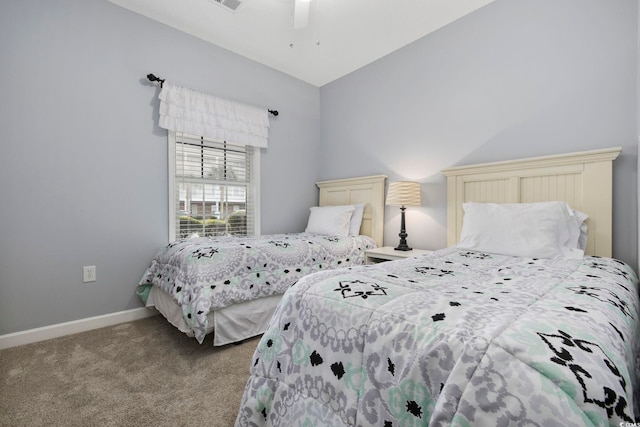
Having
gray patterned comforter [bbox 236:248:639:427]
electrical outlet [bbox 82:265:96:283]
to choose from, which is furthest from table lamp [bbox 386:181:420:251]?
electrical outlet [bbox 82:265:96:283]

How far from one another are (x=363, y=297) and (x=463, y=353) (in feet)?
1.21

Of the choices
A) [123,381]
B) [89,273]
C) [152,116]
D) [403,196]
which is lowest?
[123,381]

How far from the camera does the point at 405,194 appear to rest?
281 cm

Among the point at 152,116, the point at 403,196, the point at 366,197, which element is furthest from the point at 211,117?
the point at 403,196

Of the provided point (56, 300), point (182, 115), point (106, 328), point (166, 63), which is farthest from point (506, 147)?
point (56, 300)

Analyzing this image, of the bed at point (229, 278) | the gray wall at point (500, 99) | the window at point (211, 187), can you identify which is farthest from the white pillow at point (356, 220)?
the window at point (211, 187)

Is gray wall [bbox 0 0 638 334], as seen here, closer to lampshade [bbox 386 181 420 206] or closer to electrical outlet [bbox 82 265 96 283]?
electrical outlet [bbox 82 265 96 283]

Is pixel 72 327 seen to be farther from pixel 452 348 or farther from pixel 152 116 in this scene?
pixel 452 348

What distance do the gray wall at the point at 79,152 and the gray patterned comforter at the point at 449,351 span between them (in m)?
2.02

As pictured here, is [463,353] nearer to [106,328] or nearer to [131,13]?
[106,328]

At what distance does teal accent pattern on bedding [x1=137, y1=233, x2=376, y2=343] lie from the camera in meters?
1.97

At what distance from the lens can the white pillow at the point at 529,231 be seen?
182 centimetres

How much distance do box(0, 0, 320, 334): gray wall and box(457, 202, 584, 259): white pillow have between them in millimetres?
2732

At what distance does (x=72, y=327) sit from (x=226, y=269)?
1.38 m
